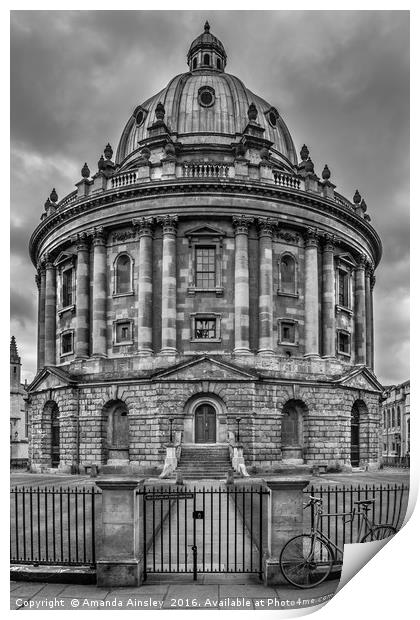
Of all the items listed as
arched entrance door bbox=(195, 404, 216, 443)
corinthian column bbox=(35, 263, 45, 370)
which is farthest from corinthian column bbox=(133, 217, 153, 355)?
corinthian column bbox=(35, 263, 45, 370)

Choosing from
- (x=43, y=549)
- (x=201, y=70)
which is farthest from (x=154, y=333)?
(x=43, y=549)

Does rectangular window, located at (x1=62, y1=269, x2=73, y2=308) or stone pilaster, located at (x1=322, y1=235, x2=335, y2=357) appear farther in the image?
rectangular window, located at (x1=62, y1=269, x2=73, y2=308)

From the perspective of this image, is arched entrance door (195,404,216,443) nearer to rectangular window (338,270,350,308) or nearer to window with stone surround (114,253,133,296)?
window with stone surround (114,253,133,296)

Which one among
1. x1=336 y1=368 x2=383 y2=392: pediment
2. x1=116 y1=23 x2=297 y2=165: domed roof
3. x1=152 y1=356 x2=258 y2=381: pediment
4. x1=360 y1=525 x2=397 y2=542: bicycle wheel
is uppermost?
x1=116 y1=23 x2=297 y2=165: domed roof

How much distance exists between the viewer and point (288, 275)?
1414 inches

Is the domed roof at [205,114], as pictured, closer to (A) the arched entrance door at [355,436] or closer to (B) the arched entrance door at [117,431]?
(B) the arched entrance door at [117,431]

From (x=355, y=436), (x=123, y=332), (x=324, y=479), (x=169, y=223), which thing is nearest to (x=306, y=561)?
(x=324, y=479)

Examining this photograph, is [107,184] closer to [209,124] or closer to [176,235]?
[176,235]

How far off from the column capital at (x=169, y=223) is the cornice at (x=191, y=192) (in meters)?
1.28

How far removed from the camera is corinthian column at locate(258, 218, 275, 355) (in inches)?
1309

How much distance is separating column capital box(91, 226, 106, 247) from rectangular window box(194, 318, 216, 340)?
7.64 metres

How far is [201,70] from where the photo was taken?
3878cm

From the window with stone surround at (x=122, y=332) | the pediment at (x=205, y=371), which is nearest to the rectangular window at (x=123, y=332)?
the window with stone surround at (x=122, y=332)

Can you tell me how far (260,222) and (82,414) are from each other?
1494cm
